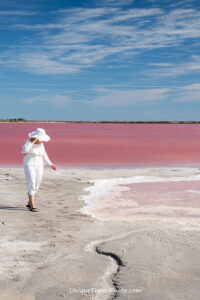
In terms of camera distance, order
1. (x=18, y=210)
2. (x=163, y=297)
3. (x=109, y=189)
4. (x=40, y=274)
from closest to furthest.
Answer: (x=163, y=297) < (x=40, y=274) < (x=18, y=210) < (x=109, y=189)

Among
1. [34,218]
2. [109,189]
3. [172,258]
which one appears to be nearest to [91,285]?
[172,258]

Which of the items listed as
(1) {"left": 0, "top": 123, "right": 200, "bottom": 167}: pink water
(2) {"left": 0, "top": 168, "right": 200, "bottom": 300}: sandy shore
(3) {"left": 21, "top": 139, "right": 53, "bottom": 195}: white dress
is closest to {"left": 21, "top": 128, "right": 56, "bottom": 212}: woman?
(3) {"left": 21, "top": 139, "right": 53, "bottom": 195}: white dress

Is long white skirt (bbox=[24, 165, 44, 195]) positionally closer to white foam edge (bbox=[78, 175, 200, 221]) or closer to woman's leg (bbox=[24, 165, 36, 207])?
woman's leg (bbox=[24, 165, 36, 207])

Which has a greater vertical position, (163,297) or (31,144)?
(31,144)

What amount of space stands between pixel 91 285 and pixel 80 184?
740 cm

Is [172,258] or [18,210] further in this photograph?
[18,210]

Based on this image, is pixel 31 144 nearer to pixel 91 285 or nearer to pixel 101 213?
pixel 101 213

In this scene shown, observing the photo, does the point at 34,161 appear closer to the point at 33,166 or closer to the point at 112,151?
the point at 33,166

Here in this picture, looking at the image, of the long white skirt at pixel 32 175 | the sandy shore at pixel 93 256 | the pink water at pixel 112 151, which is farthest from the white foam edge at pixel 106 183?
the pink water at pixel 112 151

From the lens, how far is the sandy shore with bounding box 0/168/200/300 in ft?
13.8

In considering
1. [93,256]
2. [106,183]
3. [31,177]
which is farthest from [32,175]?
[106,183]

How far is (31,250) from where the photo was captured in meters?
5.41

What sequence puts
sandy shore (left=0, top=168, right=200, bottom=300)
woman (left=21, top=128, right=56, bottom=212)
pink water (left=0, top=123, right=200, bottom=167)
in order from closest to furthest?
sandy shore (left=0, top=168, right=200, bottom=300), woman (left=21, top=128, right=56, bottom=212), pink water (left=0, top=123, right=200, bottom=167)

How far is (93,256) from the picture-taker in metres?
5.23
